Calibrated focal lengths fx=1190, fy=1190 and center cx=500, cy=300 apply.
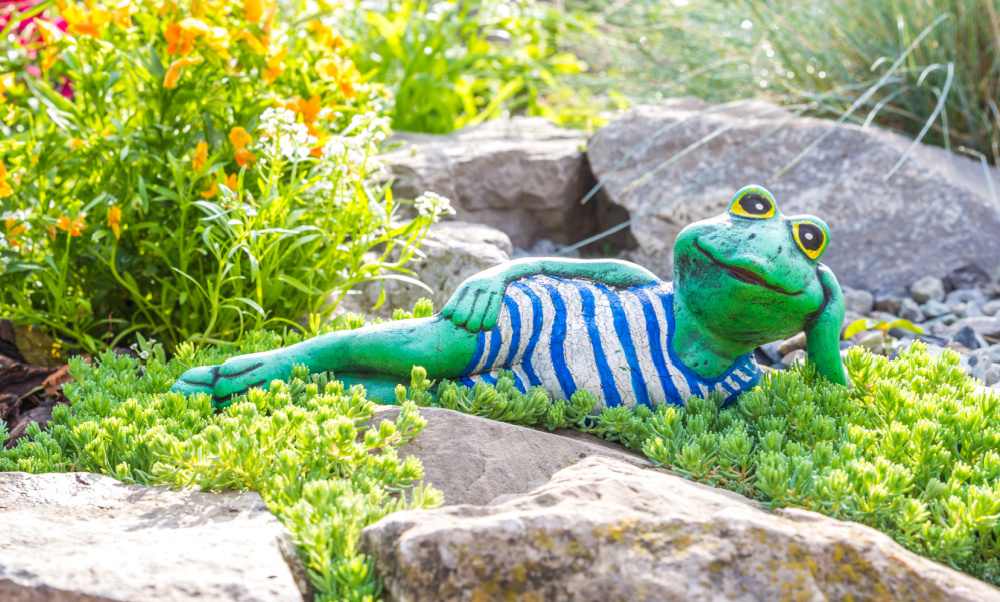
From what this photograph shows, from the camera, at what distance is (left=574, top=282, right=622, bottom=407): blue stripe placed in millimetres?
3221

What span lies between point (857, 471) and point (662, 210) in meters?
3.19

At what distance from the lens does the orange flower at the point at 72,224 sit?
150 inches

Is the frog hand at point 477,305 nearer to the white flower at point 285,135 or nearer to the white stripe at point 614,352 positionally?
the white stripe at point 614,352

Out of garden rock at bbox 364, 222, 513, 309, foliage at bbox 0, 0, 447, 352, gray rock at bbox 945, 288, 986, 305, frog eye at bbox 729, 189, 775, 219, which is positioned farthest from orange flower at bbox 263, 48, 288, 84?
gray rock at bbox 945, 288, 986, 305

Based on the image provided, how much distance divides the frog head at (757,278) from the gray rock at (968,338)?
168cm

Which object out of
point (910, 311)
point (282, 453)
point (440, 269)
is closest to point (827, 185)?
point (910, 311)

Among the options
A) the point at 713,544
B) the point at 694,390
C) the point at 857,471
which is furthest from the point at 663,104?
the point at 713,544

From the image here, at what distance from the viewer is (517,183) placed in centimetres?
596

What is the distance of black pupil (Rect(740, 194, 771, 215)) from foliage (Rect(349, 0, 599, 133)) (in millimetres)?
3302

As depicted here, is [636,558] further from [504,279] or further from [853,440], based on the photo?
[504,279]

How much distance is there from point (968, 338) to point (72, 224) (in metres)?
3.36

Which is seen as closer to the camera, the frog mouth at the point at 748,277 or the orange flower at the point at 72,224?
the frog mouth at the point at 748,277

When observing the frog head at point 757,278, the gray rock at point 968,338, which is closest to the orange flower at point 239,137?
the frog head at point 757,278

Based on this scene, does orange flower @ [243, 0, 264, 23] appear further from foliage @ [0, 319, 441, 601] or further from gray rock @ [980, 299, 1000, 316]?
gray rock @ [980, 299, 1000, 316]
